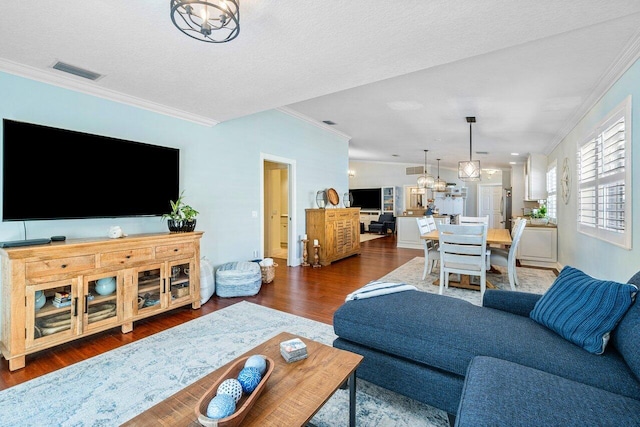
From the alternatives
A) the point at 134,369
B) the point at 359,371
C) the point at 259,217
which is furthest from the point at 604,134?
the point at 134,369

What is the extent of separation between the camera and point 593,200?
3.47 metres

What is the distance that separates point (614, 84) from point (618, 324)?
2662 millimetres

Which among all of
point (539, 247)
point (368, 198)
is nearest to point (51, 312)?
point (539, 247)

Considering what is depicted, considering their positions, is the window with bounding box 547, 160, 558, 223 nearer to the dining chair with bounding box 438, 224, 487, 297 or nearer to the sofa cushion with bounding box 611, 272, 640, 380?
the dining chair with bounding box 438, 224, 487, 297

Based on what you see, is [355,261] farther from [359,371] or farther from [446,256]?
[359,371]

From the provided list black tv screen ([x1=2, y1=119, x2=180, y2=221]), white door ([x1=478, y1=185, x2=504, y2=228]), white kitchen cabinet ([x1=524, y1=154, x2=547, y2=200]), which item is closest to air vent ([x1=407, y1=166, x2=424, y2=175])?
white door ([x1=478, y1=185, x2=504, y2=228])

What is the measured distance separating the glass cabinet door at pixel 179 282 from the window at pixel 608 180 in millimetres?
4211

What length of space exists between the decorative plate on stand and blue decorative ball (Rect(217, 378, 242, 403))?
514cm

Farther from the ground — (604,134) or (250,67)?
(250,67)

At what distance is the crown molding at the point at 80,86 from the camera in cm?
246

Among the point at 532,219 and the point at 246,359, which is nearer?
the point at 246,359

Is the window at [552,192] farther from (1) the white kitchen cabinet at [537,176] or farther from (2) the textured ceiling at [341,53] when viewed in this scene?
(2) the textured ceiling at [341,53]

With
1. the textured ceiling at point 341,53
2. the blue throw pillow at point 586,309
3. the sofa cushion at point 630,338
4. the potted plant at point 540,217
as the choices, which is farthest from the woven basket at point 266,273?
the potted plant at point 540,217

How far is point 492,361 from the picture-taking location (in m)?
1.38
